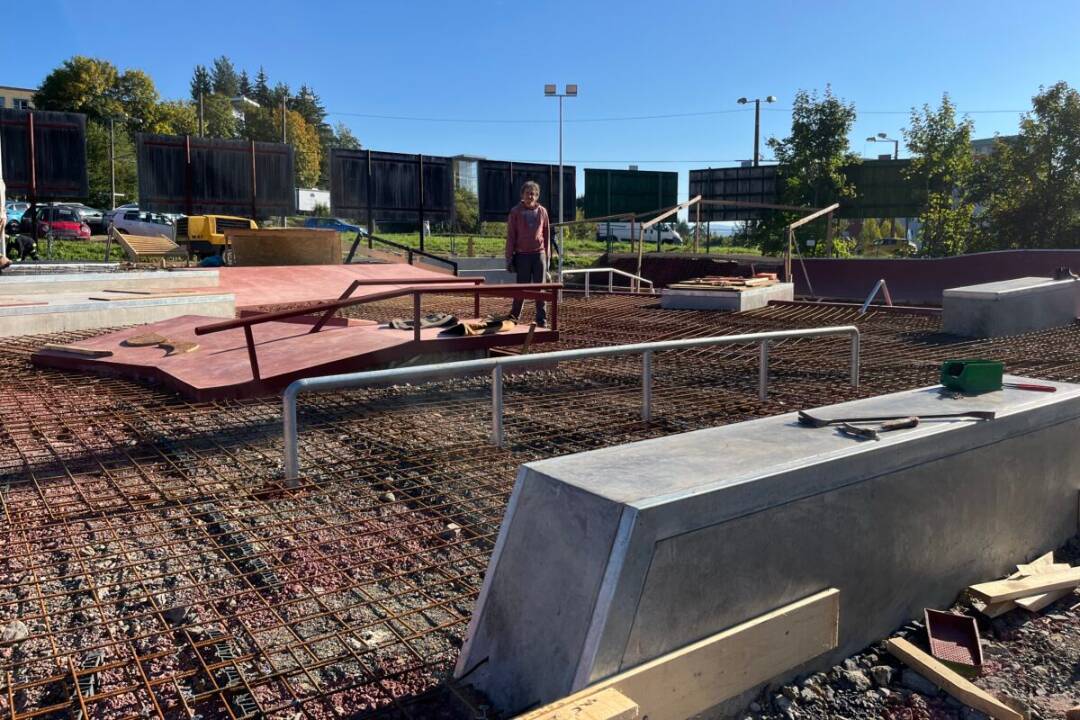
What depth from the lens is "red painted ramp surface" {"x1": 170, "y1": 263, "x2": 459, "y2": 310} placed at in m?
15.1

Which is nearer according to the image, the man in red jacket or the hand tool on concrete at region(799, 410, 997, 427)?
the hand tool on concrete at region(799, 410, 997, 427)

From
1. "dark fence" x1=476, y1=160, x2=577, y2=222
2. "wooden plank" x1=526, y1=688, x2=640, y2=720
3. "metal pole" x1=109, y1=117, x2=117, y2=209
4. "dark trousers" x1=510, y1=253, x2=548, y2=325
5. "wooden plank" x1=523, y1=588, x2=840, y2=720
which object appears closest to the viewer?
"wooden plank" x1=526, y1=688, x2=640, y2=720

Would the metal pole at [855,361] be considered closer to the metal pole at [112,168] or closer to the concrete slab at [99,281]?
the concrete slab at [99,281]

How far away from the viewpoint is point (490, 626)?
9.04ft

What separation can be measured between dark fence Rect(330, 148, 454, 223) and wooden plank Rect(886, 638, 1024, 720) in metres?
30.4

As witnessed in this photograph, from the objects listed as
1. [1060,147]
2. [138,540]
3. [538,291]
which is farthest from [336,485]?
[1060,147]

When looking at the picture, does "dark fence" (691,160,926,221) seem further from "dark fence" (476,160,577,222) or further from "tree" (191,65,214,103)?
"tree" (191,65,214,103)

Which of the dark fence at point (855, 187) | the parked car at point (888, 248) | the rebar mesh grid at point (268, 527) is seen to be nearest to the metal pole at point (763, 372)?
the rebar mesh grid at point (268, 527)

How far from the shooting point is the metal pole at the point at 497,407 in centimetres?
543

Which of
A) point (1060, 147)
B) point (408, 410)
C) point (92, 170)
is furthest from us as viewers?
point (92, 170)

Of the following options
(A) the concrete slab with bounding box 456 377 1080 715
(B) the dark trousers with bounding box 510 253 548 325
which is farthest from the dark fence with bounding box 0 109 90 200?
(A) the concrete slab with bounding box 456 377 1080 715

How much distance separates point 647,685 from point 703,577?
0.38 meters

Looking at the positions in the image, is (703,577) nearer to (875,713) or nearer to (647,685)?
(647,685)

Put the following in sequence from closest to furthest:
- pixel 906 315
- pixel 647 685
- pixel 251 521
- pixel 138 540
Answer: pixel 647 685 → pixel 138 540 → pixel 251 521 → pixel 906 315
